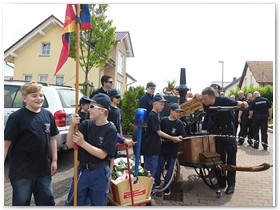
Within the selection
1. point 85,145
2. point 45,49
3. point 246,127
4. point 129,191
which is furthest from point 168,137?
point 45,49

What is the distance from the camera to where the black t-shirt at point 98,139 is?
2.40 m

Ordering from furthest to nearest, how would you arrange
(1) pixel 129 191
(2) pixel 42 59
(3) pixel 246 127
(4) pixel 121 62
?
1. (4) pixel 121 62
2. (2) pixel 42 59
3. (3) pixel 246 127
4. (1) pixel 129 191

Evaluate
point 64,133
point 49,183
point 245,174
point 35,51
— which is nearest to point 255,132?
point 245,174

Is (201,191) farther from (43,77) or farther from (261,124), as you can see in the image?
(43,77)

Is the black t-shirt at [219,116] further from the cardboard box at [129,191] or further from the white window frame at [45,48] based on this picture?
the white window frame at [45,48]

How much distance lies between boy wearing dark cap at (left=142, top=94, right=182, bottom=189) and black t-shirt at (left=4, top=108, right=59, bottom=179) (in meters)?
1.64

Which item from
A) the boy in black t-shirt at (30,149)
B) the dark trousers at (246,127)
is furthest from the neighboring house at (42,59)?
the boy in black t-shirt at (30,149)

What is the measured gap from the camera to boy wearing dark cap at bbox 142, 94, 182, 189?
12.2ft

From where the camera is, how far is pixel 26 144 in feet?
7.88

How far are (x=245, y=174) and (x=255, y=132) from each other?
327 centimetres

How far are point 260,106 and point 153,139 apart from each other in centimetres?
531

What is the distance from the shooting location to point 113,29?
455 inches

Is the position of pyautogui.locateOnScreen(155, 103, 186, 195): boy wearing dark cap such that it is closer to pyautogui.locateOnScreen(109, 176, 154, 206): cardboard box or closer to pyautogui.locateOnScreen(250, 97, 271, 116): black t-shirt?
pyautogui.locateOnScreen(109, 176, 154, 206): cardboard box

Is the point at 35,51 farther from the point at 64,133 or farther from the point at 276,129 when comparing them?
the point at 276,129
